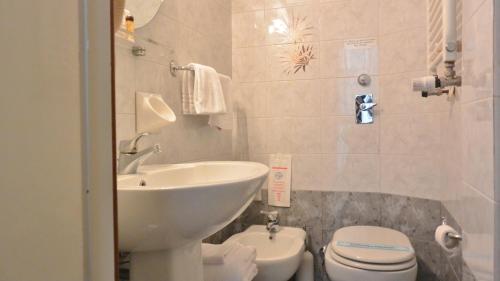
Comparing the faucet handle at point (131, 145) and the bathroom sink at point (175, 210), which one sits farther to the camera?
the faucet handle at point (131, 145)

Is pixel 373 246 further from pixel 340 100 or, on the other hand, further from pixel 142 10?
pixel 142 10

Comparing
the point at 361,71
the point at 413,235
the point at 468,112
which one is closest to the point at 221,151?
the point at 361,71

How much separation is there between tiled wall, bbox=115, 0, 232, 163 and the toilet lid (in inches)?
33.9

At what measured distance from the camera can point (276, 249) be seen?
1.93 m

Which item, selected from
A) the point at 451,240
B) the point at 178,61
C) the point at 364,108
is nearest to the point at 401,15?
the point at 364,108

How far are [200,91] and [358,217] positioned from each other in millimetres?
1223

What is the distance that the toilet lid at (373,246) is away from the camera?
1503 millimetres

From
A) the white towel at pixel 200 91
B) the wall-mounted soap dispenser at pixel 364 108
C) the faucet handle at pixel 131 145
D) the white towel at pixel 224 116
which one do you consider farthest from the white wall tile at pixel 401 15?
the faucet handle at pixel 131 145

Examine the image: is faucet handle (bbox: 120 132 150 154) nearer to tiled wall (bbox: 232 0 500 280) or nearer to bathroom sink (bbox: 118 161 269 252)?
bathroom sink (bbox: 118 161 269 252)

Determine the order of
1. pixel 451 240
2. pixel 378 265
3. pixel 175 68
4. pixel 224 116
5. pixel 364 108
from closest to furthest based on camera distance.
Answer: pixel 451 240 < pixel 378 265 < pixel 175 68 < pixel 224 116 < pixel 364 108

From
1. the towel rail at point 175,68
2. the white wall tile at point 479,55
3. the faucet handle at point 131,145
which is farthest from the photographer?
the towel rail at point 175,68

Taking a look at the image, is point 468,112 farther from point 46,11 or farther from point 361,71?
point 361,71

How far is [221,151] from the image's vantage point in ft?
6.83

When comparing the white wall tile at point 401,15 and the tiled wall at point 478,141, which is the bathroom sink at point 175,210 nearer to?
the tiled wall at point 478,141
